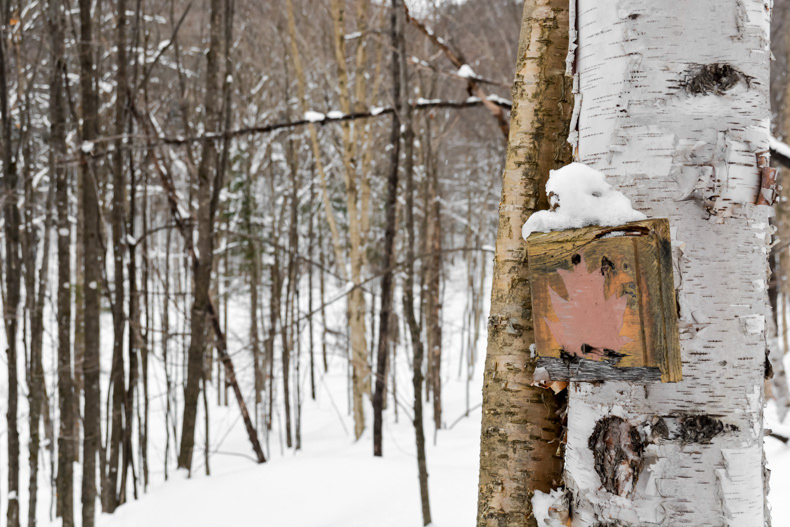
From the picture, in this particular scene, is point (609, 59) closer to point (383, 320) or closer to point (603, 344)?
point (603, 344)

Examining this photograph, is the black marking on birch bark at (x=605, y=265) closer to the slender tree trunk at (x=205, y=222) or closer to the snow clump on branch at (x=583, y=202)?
the snow clump on branch at (x=583, y=202)

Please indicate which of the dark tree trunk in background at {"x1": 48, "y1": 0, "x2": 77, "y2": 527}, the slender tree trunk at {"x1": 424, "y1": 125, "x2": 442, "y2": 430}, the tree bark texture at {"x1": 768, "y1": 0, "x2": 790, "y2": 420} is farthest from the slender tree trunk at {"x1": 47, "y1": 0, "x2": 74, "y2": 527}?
the tree bark texture at {"x1": 768, "y1": 0, "x2": 790, "y2": 420}

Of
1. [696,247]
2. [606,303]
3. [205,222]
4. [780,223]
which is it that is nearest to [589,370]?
[606,303]

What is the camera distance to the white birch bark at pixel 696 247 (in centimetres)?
75

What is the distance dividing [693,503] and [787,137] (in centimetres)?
790

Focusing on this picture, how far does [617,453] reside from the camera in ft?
2.56

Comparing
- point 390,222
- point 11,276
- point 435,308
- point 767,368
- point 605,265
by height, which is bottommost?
point 435,308

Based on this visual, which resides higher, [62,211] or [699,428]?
[62,211]

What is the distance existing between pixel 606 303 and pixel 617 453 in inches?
8.1

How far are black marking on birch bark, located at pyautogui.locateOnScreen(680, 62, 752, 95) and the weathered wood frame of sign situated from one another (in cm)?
20

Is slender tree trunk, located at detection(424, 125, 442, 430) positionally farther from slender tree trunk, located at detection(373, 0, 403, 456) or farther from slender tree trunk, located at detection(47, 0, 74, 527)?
slender tree trunk, located at detection(47, 0, 74, 527)

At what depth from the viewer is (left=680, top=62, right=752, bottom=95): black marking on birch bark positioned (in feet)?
2.54

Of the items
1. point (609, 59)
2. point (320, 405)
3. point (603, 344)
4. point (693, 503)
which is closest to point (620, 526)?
point (693, 503)

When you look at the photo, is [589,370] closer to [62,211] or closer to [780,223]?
[62,211]
